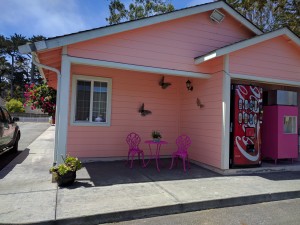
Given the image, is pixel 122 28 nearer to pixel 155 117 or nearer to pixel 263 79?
pixel 155 117

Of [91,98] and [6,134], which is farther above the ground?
[91,98]

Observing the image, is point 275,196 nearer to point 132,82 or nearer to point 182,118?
point 182,118

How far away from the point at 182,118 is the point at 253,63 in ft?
9.20

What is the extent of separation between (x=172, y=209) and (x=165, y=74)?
3.81 m

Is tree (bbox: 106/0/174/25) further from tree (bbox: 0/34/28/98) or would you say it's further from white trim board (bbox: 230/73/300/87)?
tree (bbox: 0/34/28/98)

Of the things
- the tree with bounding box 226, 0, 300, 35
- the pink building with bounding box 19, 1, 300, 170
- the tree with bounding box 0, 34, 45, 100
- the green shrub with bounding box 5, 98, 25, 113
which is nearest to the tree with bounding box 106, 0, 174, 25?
the tree with bounding box 226, 0, 300, 35

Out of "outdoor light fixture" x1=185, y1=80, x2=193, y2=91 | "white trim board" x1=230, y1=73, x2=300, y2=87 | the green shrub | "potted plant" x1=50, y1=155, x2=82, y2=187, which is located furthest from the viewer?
the green shrub

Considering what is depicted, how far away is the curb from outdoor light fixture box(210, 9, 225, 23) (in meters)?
5.17

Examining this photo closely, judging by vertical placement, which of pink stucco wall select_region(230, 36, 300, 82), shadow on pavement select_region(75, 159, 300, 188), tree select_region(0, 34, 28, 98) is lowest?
shadow on pavement select_region(75, 159, 300, 188)

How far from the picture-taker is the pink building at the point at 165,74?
20.1 ft

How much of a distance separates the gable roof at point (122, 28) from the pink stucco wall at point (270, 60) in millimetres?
1156

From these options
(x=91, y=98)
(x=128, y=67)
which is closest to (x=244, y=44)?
(x=128, y=67)

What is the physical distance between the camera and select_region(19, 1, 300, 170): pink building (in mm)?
6141

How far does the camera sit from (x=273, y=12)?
13742mm
